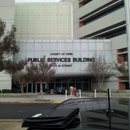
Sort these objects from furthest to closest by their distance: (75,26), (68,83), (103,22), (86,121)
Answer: (75,26)
(103,22)
(68,83)
(86,121)

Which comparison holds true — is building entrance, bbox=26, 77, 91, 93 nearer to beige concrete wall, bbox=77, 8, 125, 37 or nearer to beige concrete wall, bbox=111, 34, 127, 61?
beige concrete wall, bbox=111, 34, 127, 61

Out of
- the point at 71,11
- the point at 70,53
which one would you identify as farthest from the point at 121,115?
the point at 71,11

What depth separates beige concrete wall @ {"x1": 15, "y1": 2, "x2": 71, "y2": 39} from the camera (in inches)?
2142

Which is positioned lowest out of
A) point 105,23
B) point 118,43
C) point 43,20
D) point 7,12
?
point 118,43

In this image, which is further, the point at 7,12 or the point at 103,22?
the point at 103,22

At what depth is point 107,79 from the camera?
128 feet

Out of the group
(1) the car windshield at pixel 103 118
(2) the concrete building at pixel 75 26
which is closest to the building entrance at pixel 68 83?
(2) the concrete building at pixel 75 26

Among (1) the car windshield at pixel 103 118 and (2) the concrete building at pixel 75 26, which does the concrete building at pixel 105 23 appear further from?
(1) the car windshield at pixel 103 118

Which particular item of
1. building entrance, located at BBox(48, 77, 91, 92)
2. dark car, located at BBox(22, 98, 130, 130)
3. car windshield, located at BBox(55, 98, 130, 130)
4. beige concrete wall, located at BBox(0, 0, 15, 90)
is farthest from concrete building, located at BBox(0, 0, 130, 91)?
dark car, located at BBox(22, 98, 130, 130)

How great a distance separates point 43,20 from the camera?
2168 inches

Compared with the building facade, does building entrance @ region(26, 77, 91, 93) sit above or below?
below

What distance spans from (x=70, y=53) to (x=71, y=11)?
19210 mm

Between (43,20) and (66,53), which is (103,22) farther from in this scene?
(43,20)

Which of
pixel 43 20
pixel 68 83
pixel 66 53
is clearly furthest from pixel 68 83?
pixel 43 20
